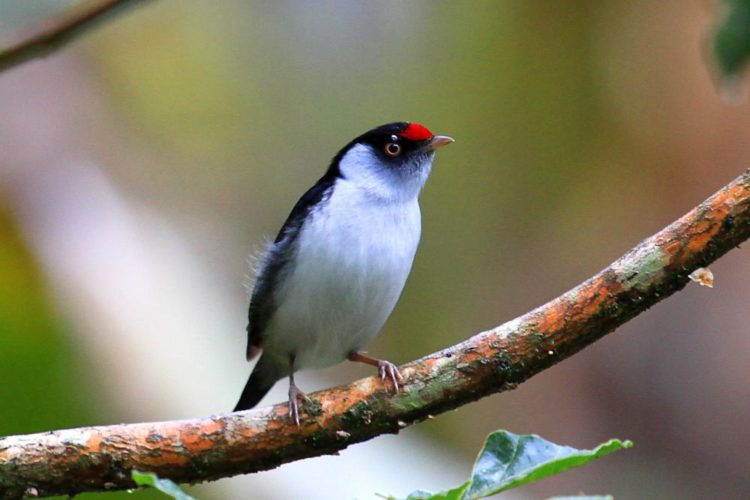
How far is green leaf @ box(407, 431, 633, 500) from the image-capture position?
175 cm

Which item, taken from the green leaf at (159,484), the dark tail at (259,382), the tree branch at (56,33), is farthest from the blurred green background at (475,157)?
the green leaf at (159,484)

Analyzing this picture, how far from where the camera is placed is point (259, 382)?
482 cm

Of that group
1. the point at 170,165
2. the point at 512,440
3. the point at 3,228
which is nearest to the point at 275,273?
the point at 3,228

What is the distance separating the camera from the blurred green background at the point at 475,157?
687cm

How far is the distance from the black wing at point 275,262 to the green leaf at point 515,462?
2231mm

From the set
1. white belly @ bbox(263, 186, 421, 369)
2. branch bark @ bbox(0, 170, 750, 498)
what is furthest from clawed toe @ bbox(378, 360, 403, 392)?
white belly @ bbox(263, 186, 421, 369)

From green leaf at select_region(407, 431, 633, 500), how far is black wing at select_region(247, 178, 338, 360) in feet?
7.32

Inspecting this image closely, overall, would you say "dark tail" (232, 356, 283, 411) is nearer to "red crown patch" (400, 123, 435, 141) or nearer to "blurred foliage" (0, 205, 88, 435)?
"blurred foliage" (0, 205, 88, 435)

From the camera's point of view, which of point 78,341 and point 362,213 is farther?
point 78,341

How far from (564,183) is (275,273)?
382 centimetres

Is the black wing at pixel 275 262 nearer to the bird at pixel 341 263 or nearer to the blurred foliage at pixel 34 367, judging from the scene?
the bird at pixel 341 263

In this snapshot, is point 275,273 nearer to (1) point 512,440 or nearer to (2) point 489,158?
(1) point 512,440

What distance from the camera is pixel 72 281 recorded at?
210 inches

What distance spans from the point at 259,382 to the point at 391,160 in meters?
1.26
